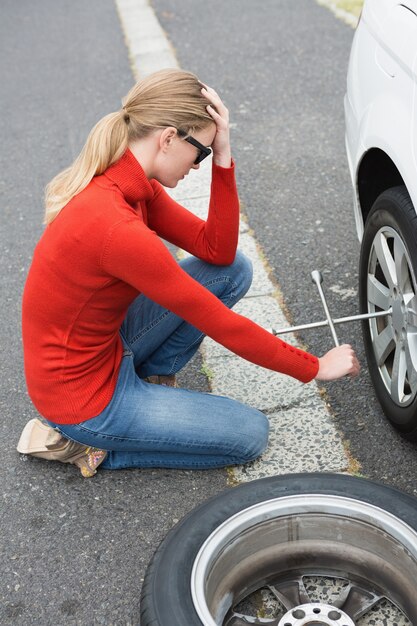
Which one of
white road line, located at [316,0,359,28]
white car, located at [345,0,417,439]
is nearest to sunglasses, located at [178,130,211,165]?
white car, located at [345,0,417,439]

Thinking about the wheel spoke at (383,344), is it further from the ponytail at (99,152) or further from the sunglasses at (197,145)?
the ponytail at (99,152)

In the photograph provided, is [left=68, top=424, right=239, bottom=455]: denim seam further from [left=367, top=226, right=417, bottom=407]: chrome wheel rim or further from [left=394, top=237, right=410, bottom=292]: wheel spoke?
[left=394, top=237, right=410, bottom=292]: wheel spoke

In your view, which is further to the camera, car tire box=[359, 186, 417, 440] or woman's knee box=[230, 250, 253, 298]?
woman's knee box=[230, 250, 253, 298]

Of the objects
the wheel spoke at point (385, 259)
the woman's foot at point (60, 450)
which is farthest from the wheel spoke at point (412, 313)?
the woman's foot at point (60, 450)

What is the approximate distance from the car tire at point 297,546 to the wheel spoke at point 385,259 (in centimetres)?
70

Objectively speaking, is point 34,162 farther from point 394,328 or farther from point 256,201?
point 394,328

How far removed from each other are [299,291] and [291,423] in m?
0.89

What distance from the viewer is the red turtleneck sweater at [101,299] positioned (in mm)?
2303

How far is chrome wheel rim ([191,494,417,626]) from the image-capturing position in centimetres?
216

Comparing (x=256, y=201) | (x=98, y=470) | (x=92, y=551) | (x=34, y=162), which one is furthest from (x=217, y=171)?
(x=34, y=162)

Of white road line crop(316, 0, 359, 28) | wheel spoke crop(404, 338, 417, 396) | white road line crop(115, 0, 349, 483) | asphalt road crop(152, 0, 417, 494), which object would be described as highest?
wheel spoke crop(404, 338, 417, 396)

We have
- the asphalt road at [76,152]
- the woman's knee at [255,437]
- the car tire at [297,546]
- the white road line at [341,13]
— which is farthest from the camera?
the white road line at [341,13]

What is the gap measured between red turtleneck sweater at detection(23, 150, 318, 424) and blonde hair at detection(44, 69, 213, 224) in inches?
1.3

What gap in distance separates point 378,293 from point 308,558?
3.12ft
